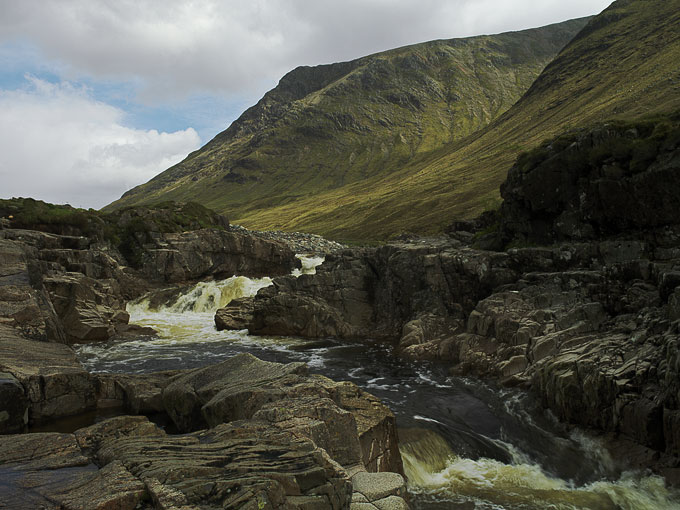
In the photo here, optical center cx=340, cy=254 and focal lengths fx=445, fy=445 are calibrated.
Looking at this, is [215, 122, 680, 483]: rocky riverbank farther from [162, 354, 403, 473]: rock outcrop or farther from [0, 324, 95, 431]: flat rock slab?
[0, 324, 95, 431]: flat rock slab

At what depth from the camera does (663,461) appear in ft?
46.1

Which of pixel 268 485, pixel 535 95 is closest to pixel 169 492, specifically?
pixel 268 485

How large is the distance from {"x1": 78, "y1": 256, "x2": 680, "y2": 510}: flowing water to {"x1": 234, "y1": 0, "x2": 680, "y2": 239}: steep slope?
70708mm

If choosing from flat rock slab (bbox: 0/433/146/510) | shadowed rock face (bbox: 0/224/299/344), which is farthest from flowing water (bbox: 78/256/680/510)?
flat rock slab (bbox: 0/433/146/510)

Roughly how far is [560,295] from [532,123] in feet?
439

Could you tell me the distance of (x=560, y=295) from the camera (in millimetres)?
26562

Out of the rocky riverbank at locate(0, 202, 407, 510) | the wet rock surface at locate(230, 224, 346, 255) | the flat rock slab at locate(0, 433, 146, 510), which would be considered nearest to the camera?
the flat rock slab at locate(0, 433, 146, 510)

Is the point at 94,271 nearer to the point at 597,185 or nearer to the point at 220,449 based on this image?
the point at 220,449

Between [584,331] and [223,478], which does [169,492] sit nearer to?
[223,478]

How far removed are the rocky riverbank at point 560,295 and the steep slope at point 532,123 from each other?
198ft

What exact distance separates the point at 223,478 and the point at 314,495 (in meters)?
1.78

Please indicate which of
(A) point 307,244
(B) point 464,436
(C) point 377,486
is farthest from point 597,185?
(A) point 307,244

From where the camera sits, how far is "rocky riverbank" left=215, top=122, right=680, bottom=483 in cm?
1678

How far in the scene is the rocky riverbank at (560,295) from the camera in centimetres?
1678
